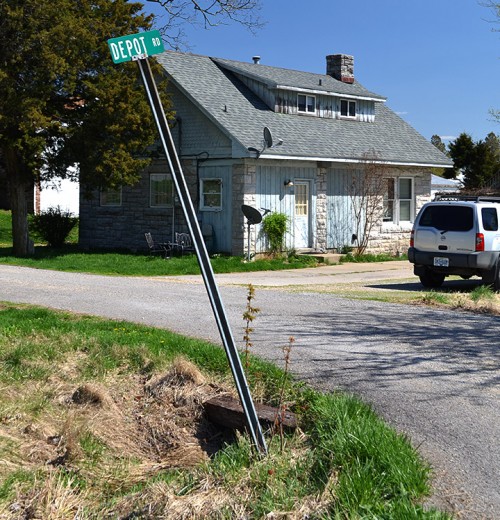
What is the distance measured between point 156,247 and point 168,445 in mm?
18246

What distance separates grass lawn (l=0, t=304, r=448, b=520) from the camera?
17.4 ft

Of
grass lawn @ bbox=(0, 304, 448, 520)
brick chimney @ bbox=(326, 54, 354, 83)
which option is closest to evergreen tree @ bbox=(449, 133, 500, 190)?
brick chimney @ bbox=(326, 54, 354, 83)

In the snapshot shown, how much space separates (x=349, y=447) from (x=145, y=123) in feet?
58.3

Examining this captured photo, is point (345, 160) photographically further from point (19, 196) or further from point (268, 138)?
point (19, 196)

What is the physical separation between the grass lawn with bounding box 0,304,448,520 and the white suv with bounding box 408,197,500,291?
884 cm

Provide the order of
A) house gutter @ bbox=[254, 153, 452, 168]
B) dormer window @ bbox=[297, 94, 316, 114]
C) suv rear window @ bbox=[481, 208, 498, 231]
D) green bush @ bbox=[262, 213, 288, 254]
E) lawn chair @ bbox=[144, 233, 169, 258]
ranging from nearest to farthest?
suv rear window @ bbox=[481, 208, 498, 231] → house gutter @ bbox=[254, 153, 452, 168] → green bush @ bbox=[262, 213, 288, 254] → lawn chair @ bbox=[144, 233, 169, 258] → dormer window @ bbox=[297, 94, 316, 114]

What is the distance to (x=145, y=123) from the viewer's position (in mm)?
22562

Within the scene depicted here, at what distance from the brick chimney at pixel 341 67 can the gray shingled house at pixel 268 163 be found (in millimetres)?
1013

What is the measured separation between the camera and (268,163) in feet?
79.3

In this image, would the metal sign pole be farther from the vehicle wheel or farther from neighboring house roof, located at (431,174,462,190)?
neighboring house roof, located at (431,174,462,190)

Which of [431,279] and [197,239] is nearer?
[197,239]

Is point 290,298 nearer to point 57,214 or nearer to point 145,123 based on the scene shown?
point 145,123

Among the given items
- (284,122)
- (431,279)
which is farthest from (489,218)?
(284,122)

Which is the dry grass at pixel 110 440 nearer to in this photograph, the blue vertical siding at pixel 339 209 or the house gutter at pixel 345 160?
the house gutter at pixel 345 160
